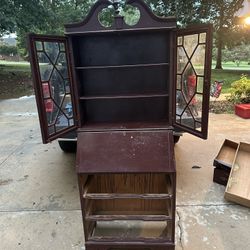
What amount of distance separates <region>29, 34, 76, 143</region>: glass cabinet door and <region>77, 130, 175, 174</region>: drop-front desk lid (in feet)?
0.75

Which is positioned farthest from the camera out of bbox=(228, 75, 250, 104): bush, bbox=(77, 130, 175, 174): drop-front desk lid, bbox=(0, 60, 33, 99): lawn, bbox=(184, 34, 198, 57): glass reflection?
bbox=(0, 60, 33, 99): lawn

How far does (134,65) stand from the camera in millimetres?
2027

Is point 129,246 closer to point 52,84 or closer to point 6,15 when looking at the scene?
point 52,84

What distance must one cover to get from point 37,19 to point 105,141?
9.15 meters

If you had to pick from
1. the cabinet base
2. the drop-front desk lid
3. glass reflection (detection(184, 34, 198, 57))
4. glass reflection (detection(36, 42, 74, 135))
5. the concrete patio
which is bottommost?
the concrete patio

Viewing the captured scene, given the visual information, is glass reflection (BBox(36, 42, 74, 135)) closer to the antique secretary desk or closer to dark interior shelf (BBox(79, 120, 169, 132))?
the antique secretary desk

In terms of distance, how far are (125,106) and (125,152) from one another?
0.62 metres

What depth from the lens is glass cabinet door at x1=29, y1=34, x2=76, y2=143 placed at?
1646mm

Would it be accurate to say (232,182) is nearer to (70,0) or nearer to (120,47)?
(120,47)

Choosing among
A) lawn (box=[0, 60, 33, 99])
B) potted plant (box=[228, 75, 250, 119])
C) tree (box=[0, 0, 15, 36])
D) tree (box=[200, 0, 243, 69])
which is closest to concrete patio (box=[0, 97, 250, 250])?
potted plant (box=[228, 75, 250, 119])

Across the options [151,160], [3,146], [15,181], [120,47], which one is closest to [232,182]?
[151,160]

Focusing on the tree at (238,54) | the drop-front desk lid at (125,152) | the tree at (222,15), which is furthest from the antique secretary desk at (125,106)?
the tree at (238,54)

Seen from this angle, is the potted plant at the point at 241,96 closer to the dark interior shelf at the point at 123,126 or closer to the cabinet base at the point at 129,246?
the dark interior shelf at the point at 123,126

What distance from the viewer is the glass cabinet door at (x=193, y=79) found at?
1.66 m
